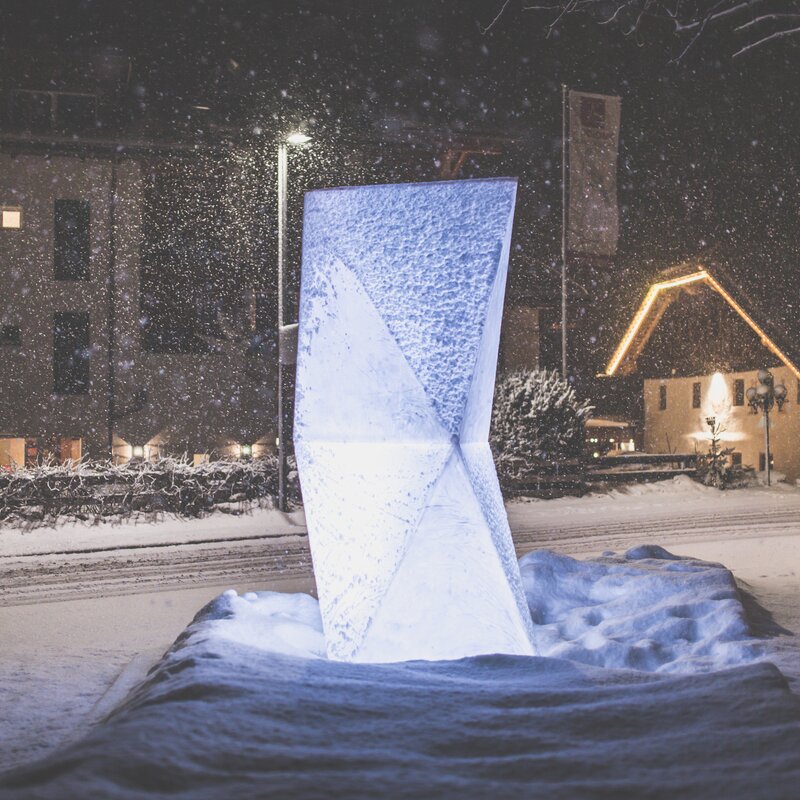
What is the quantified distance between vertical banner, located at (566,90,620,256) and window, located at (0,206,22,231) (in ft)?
53.1

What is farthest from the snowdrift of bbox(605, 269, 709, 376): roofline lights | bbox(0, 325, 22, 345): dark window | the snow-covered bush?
bbox(605, 269, 709, 376): roofline lights

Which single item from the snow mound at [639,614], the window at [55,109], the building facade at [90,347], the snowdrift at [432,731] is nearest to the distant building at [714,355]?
the building facade at [90,347]

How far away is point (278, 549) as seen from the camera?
11.8 metres

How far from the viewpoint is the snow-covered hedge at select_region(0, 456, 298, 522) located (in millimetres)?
14273

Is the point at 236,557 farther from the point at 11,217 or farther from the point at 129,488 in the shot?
the point at 11,217

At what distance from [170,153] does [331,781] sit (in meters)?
24.1

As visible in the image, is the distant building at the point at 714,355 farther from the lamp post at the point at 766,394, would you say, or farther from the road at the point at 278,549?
the road at the point at 278,549

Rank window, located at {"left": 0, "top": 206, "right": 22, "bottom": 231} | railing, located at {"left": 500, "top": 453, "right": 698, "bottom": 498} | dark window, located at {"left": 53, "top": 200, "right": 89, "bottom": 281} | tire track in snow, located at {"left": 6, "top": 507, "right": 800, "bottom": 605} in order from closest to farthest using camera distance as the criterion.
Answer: tire track in snow, located at {"left": 6, "top": 507, "right": 800, "bottom": 605} < railing, located at {"left": 500, "top": 453, "right": 698, "bottom": 498} < window, located at {"left": 0, "top": 206, "right": 22, "bottom": 231} < dark window, located at {"left": 53, "top": 200, "right": 89, "bottom": 281}

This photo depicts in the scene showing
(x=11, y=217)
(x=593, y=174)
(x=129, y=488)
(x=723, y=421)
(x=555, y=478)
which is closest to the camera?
(x=129, y=488)

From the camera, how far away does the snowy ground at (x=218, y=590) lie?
174 inches

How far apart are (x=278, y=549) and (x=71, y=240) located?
52.9 ft

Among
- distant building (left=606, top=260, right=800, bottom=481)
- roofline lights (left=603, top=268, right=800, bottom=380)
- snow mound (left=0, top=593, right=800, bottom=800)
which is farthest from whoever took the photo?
distant building (left=606, top=260, right=800, bottom=481)

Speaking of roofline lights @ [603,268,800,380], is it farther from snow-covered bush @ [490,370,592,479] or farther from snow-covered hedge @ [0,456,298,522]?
snow-covered hedge @ [0,456,298,522]

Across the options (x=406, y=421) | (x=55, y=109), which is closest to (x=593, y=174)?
(x=55, y=109)
